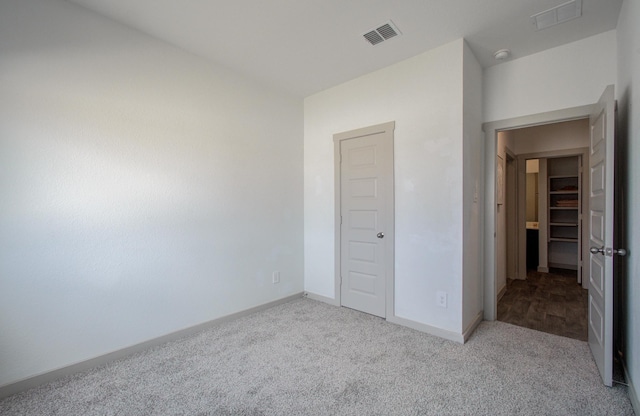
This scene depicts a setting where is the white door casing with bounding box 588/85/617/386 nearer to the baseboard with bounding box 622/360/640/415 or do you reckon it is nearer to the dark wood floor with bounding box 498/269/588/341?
the baseboard with bounding box 622/360/640/415

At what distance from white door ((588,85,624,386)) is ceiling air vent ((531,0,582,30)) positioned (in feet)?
2.50

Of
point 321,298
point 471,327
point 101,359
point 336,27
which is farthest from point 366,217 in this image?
point 101,359

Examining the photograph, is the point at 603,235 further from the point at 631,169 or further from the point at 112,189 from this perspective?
the point at 112,189

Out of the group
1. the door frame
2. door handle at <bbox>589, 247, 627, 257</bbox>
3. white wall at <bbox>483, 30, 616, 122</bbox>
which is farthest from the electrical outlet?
white wall at <bbox>483, 30, 616, 122</bbox>

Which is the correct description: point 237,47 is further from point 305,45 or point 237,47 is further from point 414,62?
point 414,62

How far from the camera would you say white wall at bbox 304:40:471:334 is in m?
2.72

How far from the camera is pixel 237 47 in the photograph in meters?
2.82

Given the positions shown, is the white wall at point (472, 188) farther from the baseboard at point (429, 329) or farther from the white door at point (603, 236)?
the white door at point (603, 236)

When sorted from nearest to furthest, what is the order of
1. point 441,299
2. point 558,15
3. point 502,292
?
1. point 558,15
2. point 441,299
3. point 502,292

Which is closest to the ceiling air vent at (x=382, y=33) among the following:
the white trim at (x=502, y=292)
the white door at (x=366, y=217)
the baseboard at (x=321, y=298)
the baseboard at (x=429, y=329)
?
the white door at (x=366, y=217)

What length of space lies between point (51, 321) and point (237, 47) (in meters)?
2.77

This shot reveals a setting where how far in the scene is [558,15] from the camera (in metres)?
2.33

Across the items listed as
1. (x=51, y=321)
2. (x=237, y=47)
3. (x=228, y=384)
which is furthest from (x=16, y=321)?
(x=237, y=47)

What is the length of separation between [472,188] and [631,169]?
3.72 feet
